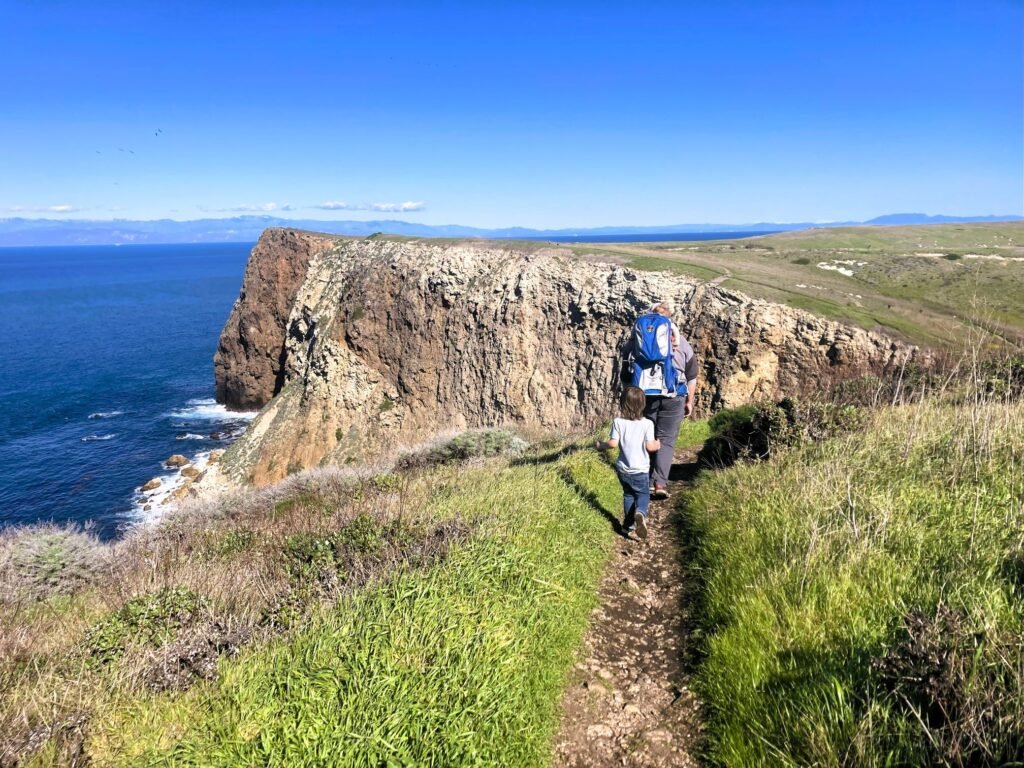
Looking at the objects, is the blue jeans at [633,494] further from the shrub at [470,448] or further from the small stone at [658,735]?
the shrub at [470,448]

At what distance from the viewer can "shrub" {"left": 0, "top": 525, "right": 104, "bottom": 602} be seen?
888 cm

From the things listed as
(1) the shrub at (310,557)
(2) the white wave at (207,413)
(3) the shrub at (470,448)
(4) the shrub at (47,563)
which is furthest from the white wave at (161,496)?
(1) the shrub at (310,557)

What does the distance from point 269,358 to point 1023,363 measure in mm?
53915

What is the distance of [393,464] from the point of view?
1680 cm

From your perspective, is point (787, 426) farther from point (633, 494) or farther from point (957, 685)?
point (957, 685)

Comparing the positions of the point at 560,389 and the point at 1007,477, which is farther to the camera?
the point at 560,389

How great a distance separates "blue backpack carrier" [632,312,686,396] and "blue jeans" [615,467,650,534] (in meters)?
1.71

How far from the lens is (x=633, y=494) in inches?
274

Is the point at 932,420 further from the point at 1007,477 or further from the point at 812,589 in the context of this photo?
the point at 812,589

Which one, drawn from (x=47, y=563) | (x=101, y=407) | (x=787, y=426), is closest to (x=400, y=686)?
(x=787, y=426)

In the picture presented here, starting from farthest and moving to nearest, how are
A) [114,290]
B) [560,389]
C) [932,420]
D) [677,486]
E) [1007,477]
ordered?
[114,290], [560,389], [677,486], [932,420], [1007,477]

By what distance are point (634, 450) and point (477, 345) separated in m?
30.3

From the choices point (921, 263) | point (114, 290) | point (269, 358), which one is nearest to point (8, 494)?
point (269, 358)

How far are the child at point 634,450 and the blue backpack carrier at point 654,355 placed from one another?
1200mm
